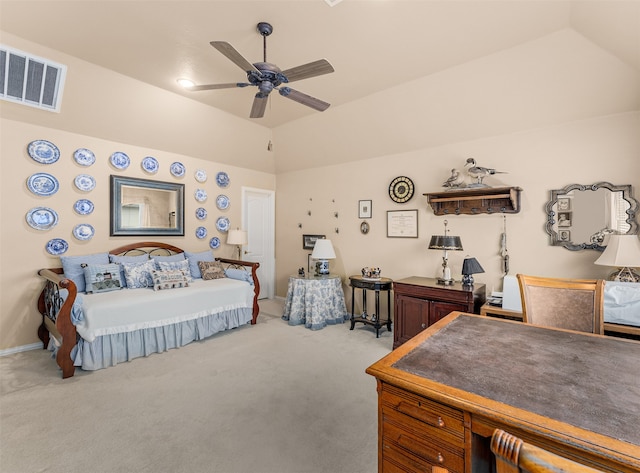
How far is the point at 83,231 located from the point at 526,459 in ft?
15.8

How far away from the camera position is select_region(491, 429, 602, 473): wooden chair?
49 centimetres

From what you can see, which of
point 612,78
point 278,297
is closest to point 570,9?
point 612,78

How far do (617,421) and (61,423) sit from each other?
3.05 metres

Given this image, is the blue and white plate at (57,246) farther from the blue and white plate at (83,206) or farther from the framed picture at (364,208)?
the framed picture at (364,208)

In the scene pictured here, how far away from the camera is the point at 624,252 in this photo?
263 cm

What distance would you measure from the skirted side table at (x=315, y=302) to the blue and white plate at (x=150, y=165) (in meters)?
2.59

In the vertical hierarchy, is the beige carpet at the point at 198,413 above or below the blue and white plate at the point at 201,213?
below

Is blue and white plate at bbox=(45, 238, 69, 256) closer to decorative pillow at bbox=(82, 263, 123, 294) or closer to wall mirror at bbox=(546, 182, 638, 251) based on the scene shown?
decorative pillow at bbox=(82, 263, 123, 294)

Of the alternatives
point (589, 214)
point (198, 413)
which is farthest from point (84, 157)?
point (589, 214)

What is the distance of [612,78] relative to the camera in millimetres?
2754

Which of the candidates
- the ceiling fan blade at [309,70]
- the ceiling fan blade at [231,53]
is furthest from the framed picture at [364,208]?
the ceiling fan blade at [231,53]

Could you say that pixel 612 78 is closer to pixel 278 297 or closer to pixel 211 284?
pixel 211 284

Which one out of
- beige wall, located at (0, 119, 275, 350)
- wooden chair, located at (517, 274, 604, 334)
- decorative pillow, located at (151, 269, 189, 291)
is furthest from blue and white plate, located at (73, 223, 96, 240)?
wooden chair, located at (517, 274, 604, 334)

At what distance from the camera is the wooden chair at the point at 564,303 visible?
68.4 inches
